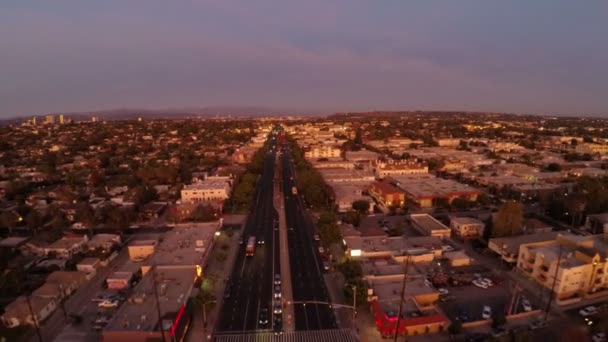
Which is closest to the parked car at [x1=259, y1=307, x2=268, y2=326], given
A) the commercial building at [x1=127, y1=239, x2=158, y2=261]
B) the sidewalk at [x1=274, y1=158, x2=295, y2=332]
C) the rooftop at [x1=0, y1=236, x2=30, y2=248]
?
the sidewalk at [x1=274, y1=158, x2=295, y2=332]

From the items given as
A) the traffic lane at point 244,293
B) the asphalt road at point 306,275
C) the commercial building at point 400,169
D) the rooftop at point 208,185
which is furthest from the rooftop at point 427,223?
the rooftop at point 208,185

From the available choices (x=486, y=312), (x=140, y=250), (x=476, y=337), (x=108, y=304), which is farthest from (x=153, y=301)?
(x=486, y=312)

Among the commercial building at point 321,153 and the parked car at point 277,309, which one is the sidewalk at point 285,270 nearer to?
the parked car at point 277,309

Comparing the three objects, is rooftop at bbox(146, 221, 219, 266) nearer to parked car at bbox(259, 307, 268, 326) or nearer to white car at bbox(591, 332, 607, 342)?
parked car at bbox(259, 307, 268, 326)

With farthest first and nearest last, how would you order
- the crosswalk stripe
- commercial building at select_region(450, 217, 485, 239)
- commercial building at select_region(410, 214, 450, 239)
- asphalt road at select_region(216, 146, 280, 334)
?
commercial building at select_region(450, 217, 485, 239)
commercial building at select_region(410, 214, 450, 239)
asphalt road at select_region(216, 146, 280, 334)
the crosswalk stripe

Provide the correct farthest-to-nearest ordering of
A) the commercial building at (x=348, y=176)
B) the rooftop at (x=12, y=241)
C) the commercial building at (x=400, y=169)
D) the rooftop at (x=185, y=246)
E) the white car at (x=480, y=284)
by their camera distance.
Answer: the commercial building at (x=400, y=169) → the commercial building at (x=348, y=176) → the rooftop at (x=12, y=241) → the rooftop at (x=185, y=246) → the white car at (x=480, y=284)

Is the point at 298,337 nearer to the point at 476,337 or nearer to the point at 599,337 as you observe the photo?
the point at 476,337
